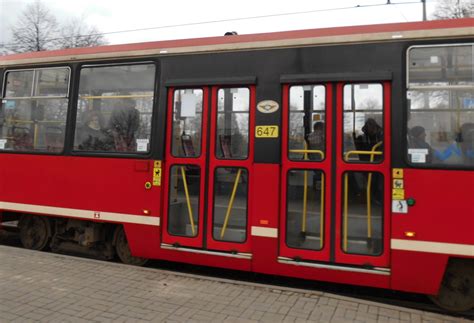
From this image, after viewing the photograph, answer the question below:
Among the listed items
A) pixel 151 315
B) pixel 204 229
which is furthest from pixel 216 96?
pixel 151 315

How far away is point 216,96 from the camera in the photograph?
5.43 m

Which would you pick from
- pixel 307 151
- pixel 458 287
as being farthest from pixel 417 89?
pixel 458 287

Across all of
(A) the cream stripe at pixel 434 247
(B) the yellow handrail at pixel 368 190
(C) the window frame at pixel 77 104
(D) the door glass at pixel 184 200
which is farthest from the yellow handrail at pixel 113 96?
(A) the cream stripe at pixel 434 247

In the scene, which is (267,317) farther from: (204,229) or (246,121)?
(246,121)

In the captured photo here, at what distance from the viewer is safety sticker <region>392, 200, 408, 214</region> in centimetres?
446

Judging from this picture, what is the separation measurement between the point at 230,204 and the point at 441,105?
8.83ft

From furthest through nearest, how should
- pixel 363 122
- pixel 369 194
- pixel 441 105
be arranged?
pixel 363 122 → pixel 369 194 → pixel 441 105

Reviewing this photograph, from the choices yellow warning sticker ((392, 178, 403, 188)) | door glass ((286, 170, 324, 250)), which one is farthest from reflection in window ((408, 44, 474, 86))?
door glass ((286, 170, 324, 250))

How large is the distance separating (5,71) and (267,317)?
5.82 m

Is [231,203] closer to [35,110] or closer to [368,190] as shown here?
[368,190]

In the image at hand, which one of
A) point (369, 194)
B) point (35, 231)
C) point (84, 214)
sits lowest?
point (35, 231)

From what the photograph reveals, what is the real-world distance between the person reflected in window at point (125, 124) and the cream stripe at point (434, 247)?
12.0 ft

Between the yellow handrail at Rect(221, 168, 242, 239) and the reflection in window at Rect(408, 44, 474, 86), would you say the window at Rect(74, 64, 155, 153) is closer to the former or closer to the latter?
the yellow handrail at Rect(221, 168, 242, 239)

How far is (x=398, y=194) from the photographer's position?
4.49 metres
